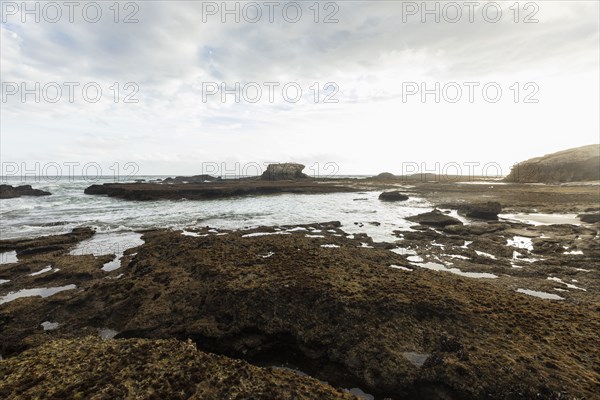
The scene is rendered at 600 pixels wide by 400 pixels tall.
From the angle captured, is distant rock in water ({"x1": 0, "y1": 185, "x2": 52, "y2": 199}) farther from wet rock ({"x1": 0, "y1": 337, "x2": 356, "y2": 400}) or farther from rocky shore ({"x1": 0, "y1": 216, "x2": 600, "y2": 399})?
wet rock ({"x1": 0, "y1": 337, "x2": 356, "y2": 400})

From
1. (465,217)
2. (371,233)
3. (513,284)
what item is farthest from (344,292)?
(465,217)

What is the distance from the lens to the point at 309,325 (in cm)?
629

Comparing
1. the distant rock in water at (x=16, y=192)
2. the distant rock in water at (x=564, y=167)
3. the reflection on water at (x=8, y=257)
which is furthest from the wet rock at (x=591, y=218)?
the distant rock in water at (x=16, y=192)

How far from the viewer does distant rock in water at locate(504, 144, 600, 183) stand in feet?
202

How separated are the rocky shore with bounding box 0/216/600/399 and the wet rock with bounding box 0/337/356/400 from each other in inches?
1.0

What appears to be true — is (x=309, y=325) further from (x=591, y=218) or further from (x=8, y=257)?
(x=591, y=218)

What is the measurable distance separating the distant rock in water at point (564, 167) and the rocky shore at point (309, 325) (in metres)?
69.5

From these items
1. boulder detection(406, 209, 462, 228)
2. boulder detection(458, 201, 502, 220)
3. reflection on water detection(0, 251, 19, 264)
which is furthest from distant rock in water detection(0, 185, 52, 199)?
boulder detection(458, 201, 502, 220)

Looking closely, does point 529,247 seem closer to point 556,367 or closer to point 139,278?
point 556,367

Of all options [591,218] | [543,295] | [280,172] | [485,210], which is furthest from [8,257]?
[280,172]

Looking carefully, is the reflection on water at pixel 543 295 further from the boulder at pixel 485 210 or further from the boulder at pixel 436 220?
the boulder at pixel 485 210

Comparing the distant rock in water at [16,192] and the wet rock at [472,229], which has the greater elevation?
the distant rock in water at [16,192]

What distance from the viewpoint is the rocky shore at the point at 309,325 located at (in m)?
4.41

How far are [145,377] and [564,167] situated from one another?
281 ft
